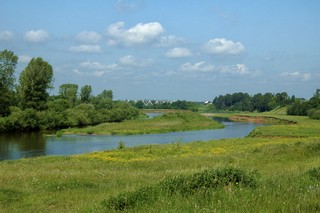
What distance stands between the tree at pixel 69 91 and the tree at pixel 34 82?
42.0m

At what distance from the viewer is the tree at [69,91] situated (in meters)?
133

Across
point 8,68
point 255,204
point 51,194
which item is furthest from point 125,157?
point 8,68

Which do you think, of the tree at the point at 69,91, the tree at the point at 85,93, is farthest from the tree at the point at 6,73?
the tree at the point at 85,93

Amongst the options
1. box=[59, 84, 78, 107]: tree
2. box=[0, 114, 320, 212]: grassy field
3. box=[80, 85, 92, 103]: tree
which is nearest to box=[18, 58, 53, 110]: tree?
box=[59, 84, 78, 107]: tree

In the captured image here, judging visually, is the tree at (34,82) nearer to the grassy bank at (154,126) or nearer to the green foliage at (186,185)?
the grassy bank at (154,126)

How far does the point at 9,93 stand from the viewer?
7719 cm

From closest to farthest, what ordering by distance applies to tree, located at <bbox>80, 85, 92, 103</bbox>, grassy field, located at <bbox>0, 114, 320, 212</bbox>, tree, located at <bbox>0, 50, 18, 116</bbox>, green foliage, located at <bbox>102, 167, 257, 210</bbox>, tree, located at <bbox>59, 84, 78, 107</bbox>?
1. grassy field, located at <bbox>0, 114, 320, 212</bbox>
2. green foliage, located at <bbox>102, 167, 257, 210</bbox>
3. tree, located at <bbox>0, 50, 18, 116</bbox>
4. tree, located at <bbox>59, 84, 78, 107</bbox>
5. tree, located at <bbox>80, 85, 92, 103</bbox>

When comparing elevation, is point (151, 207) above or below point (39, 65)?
below

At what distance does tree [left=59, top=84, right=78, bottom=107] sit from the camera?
13316cm

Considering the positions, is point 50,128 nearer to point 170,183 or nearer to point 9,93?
point 9,93

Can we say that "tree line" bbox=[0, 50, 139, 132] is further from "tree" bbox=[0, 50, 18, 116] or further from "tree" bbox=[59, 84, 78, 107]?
"tree" bbox=[59, 84, 78, 107]

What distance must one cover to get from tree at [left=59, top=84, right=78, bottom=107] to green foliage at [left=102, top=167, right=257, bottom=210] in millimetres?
127836

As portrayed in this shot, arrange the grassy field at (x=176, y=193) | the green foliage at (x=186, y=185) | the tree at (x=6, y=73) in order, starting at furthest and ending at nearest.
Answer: the tree at (x=6, y=73) → the green foliage at (x=186, y=185) → the grassy field at (x=176, y=193)

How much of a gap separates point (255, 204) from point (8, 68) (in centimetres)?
7595
